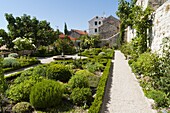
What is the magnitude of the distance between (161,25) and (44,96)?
23.9 feet

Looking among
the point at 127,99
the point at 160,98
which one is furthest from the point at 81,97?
the point at 160,98

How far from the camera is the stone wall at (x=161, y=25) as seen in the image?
27.8 feet

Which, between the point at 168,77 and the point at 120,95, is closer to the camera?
the point at 168,77

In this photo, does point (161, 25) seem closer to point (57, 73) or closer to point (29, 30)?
point (57, 73)

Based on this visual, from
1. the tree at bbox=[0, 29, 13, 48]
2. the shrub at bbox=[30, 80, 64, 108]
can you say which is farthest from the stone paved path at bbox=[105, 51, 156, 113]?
the tree at bbox=[0, 29, 13, 48]

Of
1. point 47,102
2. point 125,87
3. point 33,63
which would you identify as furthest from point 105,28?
point 47,102

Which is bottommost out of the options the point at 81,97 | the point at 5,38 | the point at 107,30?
the point at 81,97

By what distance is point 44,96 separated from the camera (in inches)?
230

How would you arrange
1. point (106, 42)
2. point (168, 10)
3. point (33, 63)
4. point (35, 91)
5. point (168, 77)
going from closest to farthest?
1. point (35, 91)
2. point (168, 77)
3. point (168, 10)
4. point (33, 63)
5. point (106, 42)

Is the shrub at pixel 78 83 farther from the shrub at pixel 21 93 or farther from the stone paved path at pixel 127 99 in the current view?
the shrub at pixel 21 93

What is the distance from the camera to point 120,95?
7.41 meters

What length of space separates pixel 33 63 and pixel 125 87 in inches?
438

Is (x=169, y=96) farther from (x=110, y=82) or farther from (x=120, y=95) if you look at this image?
(x=110, y=82)

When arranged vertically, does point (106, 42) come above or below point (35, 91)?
above
